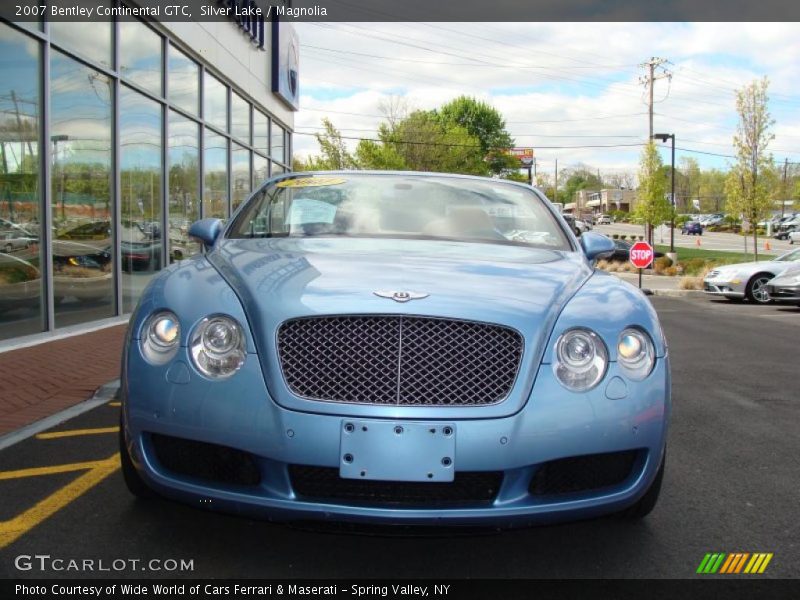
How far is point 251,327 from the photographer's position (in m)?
2.64

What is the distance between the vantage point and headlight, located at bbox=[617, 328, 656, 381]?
2.71m

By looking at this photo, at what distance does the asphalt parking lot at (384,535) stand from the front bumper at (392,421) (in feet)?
0.39

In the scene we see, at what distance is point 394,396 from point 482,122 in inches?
3095

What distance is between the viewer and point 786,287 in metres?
15.9

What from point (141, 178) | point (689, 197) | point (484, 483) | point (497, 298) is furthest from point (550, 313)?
point (689, 197)

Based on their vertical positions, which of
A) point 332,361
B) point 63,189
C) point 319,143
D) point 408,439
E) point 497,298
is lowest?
point 408,439

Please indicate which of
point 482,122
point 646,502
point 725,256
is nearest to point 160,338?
point 646,502

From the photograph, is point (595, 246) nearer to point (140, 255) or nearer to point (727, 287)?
point (140, 255)

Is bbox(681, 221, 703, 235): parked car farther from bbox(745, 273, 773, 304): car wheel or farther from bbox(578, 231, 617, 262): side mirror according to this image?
bbox(578, 231, 617, 262): side mirror

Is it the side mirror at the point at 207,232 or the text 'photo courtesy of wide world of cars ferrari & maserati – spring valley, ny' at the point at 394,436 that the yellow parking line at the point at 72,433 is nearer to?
the text 'photo courtesy of wide world of cars ferrari & maserati – spring valley, ny' at the point at 394,436

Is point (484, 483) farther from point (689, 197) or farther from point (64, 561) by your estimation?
point (689, 197)

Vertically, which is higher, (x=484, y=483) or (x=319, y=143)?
(x=319, y=143)

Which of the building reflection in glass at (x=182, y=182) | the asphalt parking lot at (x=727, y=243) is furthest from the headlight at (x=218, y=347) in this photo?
the asphalt parking lot at (x=727, y=243)

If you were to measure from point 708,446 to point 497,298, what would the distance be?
2560mm
